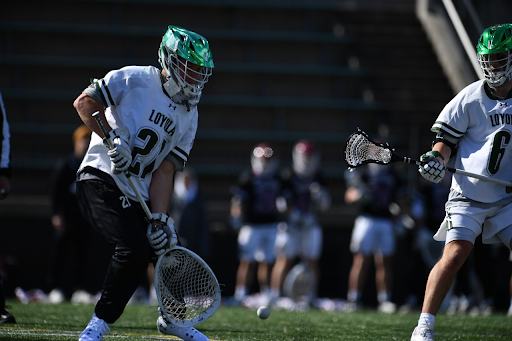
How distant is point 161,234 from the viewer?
379cm

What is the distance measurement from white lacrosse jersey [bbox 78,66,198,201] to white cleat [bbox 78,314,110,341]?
2.23ft

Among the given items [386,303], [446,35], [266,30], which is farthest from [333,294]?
[266,30]

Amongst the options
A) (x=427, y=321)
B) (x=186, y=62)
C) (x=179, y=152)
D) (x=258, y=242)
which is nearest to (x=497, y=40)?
(x=427, y=321)

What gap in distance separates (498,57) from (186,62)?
70.6 inches

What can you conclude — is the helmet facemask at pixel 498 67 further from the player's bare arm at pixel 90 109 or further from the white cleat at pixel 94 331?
the white cleat at pixel 94 331

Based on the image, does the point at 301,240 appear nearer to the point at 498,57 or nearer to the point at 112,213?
the point at 498,57

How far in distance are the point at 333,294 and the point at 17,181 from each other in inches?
198

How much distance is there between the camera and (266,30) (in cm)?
1316

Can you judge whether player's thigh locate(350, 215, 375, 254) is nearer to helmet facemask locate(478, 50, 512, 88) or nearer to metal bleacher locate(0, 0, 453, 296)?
metal bleacher locate(0, 0, 453, 296)

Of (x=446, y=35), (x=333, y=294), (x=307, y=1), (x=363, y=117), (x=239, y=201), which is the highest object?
(x=307, y=1)

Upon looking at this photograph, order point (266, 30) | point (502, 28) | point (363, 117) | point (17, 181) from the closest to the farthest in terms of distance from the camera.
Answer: point (502, 28)
point (17, 181)
point (363, 117)
point (266, 30)

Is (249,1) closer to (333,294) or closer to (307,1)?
(307,1)

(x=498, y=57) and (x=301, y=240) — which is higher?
(x=498, y=57)

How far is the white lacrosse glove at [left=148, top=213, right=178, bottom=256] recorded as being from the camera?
3.79 metres
